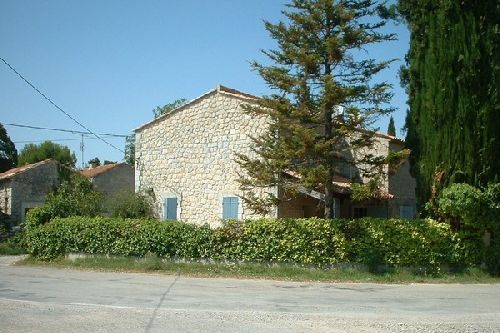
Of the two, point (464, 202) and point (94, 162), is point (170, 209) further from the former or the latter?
point (94, 162)

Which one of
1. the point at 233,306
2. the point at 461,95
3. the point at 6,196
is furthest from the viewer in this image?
the point at 6,196

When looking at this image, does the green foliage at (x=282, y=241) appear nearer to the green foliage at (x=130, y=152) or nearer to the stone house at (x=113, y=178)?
the stone house at (x=113, y=178)

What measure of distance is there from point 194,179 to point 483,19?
546 inches

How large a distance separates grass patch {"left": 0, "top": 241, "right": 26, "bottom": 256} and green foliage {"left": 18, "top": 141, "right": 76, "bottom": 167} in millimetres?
33731

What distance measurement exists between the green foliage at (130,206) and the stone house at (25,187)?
1230 cm

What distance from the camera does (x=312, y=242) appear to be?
60.2 feet

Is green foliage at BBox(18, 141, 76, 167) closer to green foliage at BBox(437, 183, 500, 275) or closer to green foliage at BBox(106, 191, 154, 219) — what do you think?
green foliage at BBox(106, 191, 154, 219)

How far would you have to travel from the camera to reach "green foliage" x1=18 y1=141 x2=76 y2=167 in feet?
200

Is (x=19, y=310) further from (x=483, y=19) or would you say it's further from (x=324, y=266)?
(x=483, y=19)

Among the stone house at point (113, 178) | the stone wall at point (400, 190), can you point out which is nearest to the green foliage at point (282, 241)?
the stone wall at point (400, 190)

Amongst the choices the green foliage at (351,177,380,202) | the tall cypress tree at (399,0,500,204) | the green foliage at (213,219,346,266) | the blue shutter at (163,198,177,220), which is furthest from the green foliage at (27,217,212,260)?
the tall cypress tree at (399,0,500,204)

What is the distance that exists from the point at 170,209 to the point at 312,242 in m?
9.52

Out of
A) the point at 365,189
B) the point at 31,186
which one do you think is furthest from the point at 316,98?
the point at 31,186

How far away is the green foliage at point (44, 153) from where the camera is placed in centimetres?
6097
